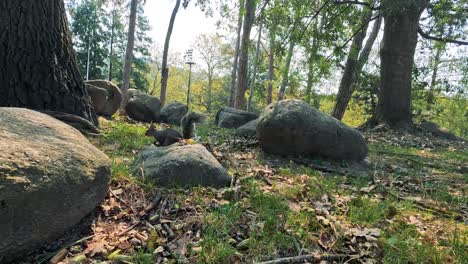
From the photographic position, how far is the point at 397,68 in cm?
936

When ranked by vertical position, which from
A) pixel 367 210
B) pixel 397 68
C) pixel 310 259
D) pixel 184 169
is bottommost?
pixel 310 259

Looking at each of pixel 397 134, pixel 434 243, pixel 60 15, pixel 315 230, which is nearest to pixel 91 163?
pixel 315 230

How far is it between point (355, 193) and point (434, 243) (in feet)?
3.99

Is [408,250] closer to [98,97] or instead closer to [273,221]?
[273,221]

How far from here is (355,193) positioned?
376 cm

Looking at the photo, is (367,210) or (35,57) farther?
(35,57)

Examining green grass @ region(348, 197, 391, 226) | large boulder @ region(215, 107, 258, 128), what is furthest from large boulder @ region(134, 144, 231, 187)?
large boulder @ region(215, 107, 258, 128)

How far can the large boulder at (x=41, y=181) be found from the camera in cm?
194

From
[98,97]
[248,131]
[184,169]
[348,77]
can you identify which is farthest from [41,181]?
[348,77]

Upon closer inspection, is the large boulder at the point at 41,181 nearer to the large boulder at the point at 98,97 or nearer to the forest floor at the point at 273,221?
the forest floor at the point at 273,221

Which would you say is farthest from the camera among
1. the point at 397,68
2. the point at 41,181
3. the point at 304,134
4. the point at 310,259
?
the point at 397,68

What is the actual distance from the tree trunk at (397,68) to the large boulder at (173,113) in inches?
255

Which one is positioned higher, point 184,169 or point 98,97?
point 98,97

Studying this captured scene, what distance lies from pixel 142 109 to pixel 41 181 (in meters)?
9.17
